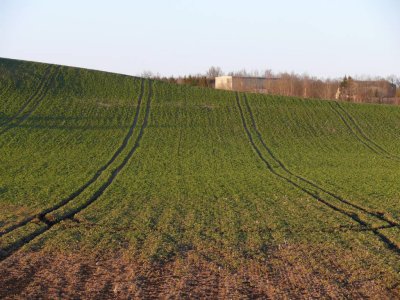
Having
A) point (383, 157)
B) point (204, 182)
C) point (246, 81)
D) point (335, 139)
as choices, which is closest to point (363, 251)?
point (204, 182)

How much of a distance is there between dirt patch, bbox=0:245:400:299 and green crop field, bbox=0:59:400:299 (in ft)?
0.18

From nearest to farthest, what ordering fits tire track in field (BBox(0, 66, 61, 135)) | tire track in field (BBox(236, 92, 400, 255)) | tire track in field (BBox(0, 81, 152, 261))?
tire track in field (BBox(0, 81, 152, 261)) < tire track in field (BBox(236, 92, 400, 255)) < tire track in field (BBox(0, 66, 61, 135))

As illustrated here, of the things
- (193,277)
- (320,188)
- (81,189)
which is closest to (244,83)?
(320,188)

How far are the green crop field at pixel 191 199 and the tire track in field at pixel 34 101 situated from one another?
0.69ft

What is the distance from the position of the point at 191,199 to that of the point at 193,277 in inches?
449

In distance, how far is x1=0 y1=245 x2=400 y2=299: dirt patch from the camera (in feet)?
37.7

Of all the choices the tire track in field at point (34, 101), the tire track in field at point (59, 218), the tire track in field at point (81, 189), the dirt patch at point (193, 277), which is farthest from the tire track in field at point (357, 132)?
the tire track in field at point (34, 101)

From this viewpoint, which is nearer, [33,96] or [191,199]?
[191,199]

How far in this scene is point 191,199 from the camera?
23953mm

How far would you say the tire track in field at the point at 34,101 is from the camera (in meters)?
51.0

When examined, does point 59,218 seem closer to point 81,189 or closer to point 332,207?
point 81,189

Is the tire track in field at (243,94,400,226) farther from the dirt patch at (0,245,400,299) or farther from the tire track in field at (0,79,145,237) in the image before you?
the tire track in field at (0,79,145,237)

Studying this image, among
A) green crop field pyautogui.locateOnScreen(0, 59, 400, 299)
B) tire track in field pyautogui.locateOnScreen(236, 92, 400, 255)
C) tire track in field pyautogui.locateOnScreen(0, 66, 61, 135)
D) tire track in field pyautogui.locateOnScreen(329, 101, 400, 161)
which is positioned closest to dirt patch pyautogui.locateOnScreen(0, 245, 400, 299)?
green crop field pyautogui.locateOnScreen(0, 59, 400, 299)

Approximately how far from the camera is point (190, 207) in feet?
71.9
